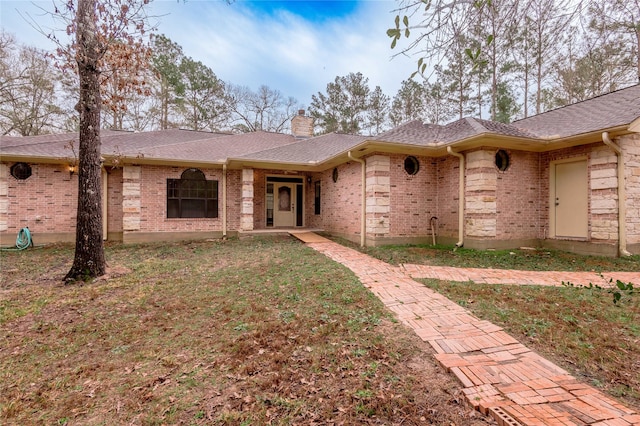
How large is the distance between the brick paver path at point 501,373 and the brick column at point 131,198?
8.85 m

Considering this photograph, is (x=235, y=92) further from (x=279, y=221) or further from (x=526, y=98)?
(x=526, y=98)

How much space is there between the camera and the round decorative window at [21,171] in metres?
9.09

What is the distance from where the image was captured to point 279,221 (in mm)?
12609

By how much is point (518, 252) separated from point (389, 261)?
3.53 m

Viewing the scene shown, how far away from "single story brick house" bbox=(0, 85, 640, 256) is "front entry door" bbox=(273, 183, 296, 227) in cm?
80

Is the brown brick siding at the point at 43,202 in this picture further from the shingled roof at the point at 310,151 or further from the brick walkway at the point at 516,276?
the brick walkway at the point at 516,276

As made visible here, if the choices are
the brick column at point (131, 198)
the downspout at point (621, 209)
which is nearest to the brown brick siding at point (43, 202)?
the brick column at point (131, 198)

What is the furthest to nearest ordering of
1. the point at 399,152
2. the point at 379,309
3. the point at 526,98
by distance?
the point at 526,98 → the point at 399,152 → the point at 379,309

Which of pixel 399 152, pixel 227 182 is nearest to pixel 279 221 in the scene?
pixel 227 182

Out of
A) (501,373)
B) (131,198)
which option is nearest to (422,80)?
(501,373)

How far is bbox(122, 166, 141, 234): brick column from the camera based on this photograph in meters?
9.48


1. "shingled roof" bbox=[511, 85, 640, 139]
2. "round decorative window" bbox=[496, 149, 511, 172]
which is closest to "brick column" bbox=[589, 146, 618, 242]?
"shingled roof" bbox=[511, 85, 640, 139]

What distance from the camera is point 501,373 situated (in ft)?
7.72

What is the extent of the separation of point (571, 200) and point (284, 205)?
9477 millimetres
